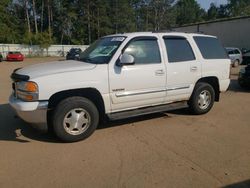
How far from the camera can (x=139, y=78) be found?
5.50 meters

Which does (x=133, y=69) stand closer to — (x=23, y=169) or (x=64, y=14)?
(x=23, y=169)

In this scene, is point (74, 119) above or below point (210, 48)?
below

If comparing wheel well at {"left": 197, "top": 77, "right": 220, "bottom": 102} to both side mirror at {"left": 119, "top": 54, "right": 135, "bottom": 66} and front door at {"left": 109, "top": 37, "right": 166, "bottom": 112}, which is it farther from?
side mirror at {"left": 119, "top": 54, "right": 135, "bottom": 66}

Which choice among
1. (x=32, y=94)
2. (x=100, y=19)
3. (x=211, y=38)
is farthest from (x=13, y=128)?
(x=100, y=19)

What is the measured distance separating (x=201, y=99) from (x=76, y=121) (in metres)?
3.22

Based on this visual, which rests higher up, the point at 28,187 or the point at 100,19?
the point at 100,19

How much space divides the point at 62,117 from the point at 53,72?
0.78 meters

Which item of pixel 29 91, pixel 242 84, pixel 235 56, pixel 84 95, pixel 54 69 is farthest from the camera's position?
pixel 235 56

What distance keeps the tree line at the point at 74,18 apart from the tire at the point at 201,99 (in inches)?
1895

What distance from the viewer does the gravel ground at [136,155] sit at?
146 inches

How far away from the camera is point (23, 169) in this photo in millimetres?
4000

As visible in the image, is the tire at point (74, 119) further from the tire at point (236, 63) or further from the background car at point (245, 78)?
the tire at point (236, 63)

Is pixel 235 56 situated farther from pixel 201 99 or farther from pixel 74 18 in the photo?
pixel 74 18

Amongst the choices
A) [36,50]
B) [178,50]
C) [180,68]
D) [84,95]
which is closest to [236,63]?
[178,50]
